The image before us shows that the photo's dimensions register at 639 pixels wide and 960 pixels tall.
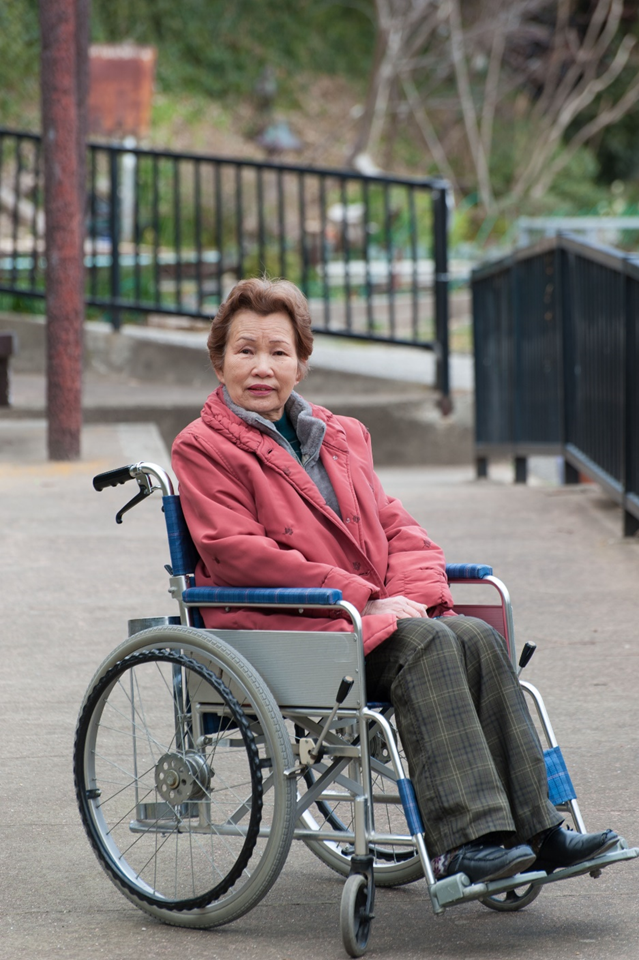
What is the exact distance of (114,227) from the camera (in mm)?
10734

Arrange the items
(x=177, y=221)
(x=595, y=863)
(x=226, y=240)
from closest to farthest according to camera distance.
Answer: (x=595, y=863)
(x=177, y=221)
(x=226, y=240)

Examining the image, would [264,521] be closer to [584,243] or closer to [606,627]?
[606,627]

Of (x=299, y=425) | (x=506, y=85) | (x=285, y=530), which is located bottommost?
(x=285, y=530)

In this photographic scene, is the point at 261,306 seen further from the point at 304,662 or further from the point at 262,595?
the point at 304,662

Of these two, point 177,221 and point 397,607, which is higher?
point 177,221

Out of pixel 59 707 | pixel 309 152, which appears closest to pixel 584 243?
pixel 59 707

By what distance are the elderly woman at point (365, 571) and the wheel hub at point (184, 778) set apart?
289 mm

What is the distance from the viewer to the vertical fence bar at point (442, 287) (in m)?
10.5

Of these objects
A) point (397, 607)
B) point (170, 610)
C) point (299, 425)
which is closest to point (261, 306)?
point (299, 425)

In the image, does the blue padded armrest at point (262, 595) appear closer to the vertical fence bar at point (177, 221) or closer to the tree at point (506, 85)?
the vertical fence bar at point (177, 221)

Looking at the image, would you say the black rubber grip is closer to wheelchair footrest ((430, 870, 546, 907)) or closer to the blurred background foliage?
wheelchair footrest ((430, 870, 546, 907))

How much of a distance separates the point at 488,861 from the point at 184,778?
66cm

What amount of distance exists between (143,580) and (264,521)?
276 centimetres

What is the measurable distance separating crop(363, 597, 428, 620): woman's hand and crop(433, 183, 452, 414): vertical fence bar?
7.77 meters
